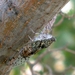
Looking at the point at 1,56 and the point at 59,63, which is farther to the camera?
the point at 59,63

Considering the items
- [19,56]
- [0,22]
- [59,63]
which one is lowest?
[59,63]

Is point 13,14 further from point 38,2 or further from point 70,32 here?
point 70,32

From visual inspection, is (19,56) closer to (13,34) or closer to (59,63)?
(13,34)

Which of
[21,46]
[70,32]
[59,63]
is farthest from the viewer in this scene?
[59,63]

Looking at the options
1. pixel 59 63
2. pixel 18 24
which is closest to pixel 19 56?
pixel 18 24

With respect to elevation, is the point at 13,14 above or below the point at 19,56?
above

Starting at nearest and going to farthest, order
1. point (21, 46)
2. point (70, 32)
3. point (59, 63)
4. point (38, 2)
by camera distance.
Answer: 1. point (38, 2)
2. point (21, 46)
3. point (70, 32)
4. point (59, 63)
